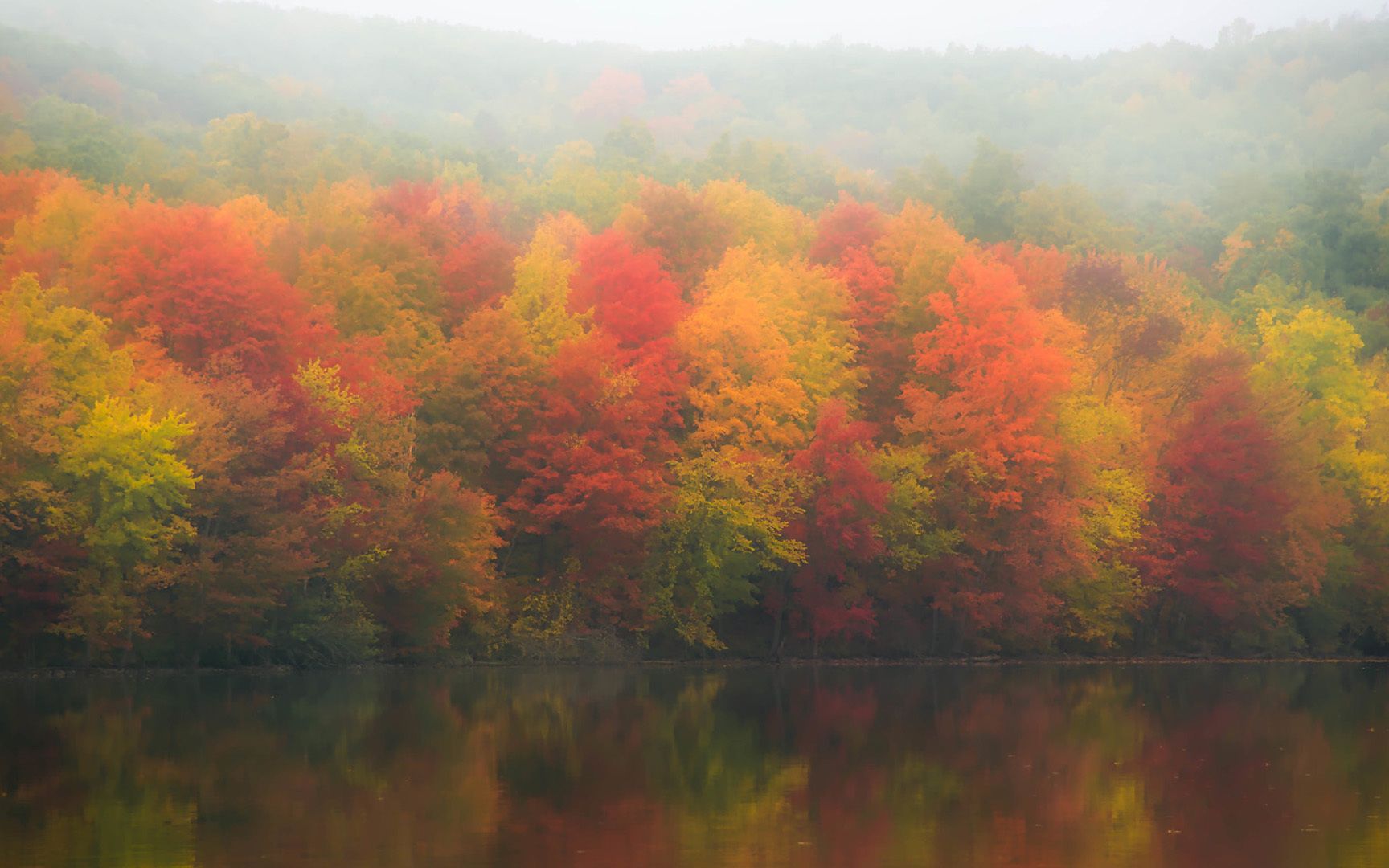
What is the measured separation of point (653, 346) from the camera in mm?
52469

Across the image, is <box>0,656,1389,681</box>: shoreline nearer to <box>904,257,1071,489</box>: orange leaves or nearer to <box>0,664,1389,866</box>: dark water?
<box>0,664,1389,866</box>: dark water

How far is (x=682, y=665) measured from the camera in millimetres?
50094

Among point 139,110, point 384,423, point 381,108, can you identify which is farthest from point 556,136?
point 384,423

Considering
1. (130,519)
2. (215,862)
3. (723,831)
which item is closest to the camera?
(215,862)

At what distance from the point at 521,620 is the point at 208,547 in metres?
10.0

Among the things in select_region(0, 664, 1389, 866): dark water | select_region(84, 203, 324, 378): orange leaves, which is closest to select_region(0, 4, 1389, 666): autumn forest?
select_region(84, 203, 324, 378): orange leaves

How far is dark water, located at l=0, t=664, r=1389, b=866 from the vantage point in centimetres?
1681

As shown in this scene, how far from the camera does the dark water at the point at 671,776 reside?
16.8 m

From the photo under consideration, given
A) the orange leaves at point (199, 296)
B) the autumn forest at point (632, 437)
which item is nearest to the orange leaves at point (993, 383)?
the autumn forest at point (632, 437)

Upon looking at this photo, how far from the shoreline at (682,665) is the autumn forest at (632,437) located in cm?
41

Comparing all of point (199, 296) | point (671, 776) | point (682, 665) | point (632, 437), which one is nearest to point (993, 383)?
point (632, 437)

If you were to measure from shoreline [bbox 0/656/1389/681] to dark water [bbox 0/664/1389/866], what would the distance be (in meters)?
2.02

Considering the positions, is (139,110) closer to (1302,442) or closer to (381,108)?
(381,108)

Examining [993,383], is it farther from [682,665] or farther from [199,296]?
[199,296]
